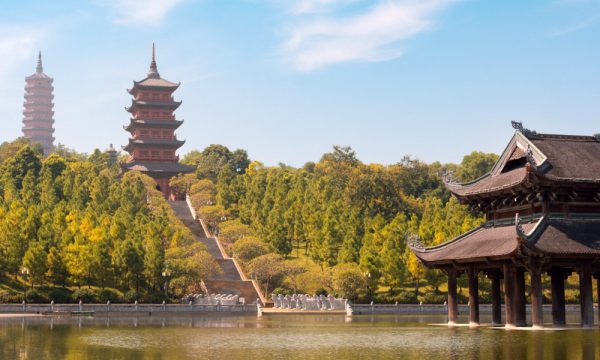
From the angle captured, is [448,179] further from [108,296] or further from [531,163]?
[108,296]

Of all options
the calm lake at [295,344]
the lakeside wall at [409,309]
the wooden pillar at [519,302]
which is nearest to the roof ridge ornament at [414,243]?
the calm lake at [295,344]

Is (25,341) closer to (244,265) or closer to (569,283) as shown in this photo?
(244,265)

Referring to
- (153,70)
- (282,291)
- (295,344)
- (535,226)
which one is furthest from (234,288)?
(153,70)

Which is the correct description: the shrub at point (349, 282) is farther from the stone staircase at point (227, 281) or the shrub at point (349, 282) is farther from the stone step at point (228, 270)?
the stone step at point (228, 270)

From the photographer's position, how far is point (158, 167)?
422ft

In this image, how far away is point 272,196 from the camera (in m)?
106

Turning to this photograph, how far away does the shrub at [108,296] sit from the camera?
6969 centimetres

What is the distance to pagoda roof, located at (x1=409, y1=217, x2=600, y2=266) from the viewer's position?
37000 mm

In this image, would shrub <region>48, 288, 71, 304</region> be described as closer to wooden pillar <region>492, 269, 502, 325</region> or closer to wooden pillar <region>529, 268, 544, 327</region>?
wooden pillar <region>492, 269, 502, 325</region>

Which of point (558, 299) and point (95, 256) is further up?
point (95, 256)

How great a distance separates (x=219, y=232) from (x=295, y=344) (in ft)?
230

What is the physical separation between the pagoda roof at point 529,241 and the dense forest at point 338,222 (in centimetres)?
327

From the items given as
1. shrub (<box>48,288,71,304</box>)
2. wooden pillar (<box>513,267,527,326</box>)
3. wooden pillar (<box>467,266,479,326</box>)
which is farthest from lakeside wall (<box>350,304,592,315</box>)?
wooden pillar (<box>513,267,527,326</box>)

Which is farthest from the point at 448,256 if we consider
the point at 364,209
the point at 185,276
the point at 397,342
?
the point at 364,209
